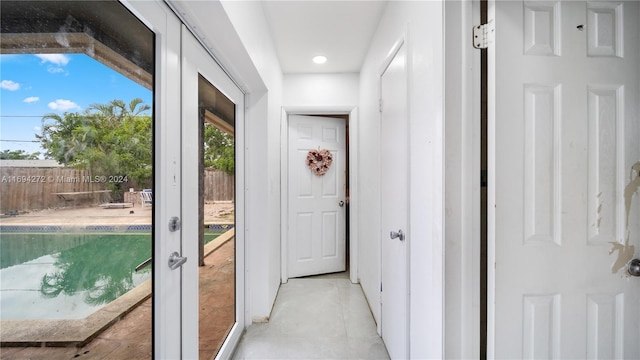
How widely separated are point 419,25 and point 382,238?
140 cm

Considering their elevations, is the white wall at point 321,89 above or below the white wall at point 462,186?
above

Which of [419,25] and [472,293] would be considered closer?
[472,293]

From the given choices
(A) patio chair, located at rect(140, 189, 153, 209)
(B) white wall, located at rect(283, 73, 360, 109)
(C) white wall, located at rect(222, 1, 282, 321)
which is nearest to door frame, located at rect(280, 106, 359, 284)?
(B) white wall, located at rect(283, 73, 360, 109)

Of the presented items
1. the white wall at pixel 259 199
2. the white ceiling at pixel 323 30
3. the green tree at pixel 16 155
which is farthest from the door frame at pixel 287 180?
the green tree at pixel 16 155

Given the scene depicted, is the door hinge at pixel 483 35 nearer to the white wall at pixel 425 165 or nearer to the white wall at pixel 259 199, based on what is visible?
the white wall at pixel 425 165

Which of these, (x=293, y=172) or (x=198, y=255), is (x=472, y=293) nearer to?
(x=198, y=255)

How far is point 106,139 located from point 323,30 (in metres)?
1.91

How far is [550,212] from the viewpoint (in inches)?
37.6

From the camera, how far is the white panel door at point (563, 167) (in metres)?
0.95

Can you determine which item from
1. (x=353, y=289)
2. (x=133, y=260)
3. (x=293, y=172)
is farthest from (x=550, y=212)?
(x=293, y=172)

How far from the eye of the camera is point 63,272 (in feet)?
2.09

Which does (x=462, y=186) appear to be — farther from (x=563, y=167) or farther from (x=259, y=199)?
(x=259, y=199)

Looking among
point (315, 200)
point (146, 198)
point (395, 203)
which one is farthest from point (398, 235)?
point (315, 200)

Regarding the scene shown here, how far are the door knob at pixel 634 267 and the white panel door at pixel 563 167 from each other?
0.08 ft
